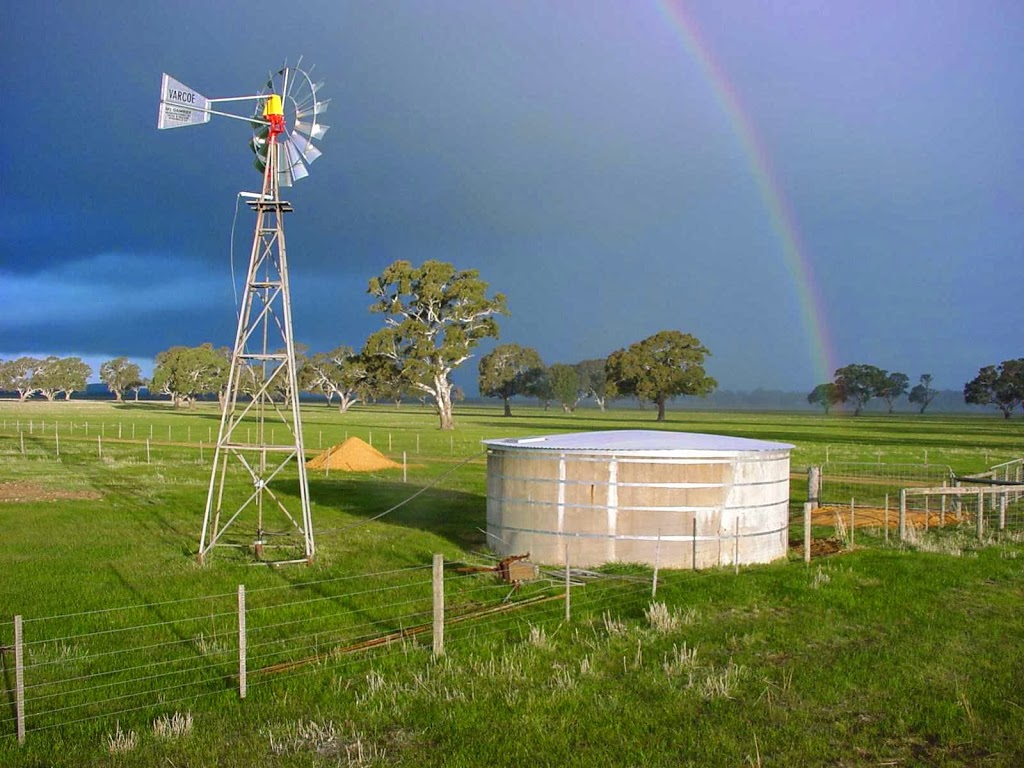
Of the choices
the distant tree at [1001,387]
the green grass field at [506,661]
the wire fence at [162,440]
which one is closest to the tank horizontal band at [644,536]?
the green grass field at [506,661]

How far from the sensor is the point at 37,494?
2880 centimetres

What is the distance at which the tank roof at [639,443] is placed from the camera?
17.7 m

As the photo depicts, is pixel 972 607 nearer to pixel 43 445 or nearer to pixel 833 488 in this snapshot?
pixel 833 488

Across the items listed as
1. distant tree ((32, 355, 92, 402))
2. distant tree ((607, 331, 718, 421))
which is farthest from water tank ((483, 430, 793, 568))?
distant tree ((32, 355, 92, 402))

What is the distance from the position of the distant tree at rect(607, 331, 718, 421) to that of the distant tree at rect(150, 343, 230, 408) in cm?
5803

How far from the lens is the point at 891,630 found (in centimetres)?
1287

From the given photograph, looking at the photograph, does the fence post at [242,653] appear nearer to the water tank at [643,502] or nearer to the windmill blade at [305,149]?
the water tank at [643,502]

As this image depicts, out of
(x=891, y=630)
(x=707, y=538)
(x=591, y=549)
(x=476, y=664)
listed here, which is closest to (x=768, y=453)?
(x=707, y=538)

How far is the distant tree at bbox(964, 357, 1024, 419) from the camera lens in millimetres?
159125

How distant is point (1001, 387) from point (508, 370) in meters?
90.8

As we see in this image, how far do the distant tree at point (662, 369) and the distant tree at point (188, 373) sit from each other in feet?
190

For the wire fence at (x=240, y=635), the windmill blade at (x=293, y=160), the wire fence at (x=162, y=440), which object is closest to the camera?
the wire fence at (x=240, y=635)

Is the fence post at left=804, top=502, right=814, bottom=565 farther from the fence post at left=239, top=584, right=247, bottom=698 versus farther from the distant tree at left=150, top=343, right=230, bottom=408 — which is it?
the distant tree at left=150, top=343, right=230, bottom=408

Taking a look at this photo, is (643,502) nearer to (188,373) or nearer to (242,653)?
(242,653)
